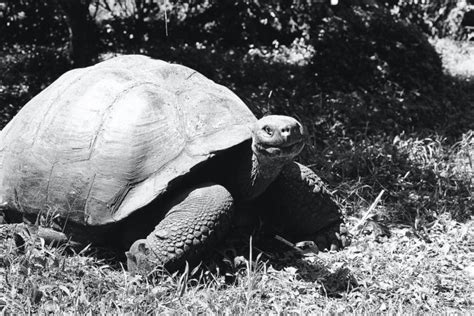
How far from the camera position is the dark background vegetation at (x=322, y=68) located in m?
4.58

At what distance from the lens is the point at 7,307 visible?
275 cm

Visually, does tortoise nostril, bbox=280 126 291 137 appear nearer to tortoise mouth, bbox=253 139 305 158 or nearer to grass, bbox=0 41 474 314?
tortoise mouth, bbox=253 139 305 158

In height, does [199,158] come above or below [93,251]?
above

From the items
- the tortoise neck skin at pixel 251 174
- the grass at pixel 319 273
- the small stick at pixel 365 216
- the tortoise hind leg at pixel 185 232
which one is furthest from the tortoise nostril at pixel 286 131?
the small stick at pixel 365 216

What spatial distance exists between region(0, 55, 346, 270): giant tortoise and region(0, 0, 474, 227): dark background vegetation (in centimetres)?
120

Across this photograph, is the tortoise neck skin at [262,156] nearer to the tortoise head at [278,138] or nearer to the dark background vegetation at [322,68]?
the tortoise head at [278,138]

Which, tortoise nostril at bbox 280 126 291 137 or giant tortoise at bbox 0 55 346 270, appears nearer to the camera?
tortoise nostril at bbox 280 126 291 137

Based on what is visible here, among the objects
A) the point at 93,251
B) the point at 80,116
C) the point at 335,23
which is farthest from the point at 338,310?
the point at 335,23

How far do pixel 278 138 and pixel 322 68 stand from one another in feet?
11.1

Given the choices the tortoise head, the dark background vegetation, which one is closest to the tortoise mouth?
the tortoise head

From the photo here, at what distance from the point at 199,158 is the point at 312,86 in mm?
3249

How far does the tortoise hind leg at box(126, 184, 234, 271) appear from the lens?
2967mm

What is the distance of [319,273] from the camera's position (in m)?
3.31

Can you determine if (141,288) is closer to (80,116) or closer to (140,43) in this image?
(80,116)
